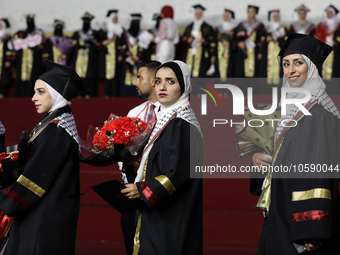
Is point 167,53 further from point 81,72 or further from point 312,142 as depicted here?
point 312,142

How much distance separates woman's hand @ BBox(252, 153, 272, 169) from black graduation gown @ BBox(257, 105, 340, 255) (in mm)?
224

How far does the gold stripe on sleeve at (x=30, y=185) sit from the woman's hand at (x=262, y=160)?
1287mm

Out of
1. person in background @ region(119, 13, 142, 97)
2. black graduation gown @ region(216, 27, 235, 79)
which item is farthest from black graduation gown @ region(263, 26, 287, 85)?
person in background @ region(119, 13, 142, 97)

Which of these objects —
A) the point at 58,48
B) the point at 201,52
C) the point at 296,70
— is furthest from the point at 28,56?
the point at 296,70

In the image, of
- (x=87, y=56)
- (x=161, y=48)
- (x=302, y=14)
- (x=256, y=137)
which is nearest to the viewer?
(x=256, y=137)

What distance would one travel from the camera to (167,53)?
9.26 meters

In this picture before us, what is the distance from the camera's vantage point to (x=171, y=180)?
126 inches

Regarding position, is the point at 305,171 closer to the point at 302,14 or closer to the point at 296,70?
the point at 296,70

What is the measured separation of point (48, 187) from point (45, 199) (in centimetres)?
8

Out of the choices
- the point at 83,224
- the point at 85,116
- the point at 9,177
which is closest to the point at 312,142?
the point at 9,177

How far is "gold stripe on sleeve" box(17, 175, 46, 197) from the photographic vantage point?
11.6 ft

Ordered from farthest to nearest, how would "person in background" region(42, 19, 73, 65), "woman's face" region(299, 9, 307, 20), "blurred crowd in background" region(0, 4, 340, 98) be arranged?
1. "person in background" region(42, 19, 73, 65)
2. "woman's face" region(299, 9, 307, 20)
3. "blurred crowd in background" region(0, 4, 340, 98)

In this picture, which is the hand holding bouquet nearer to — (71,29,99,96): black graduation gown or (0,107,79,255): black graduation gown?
(0,107,79,255): black graduation gown

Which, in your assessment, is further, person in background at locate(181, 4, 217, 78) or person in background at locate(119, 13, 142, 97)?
person in background at locate(119, 13, 142, 97)
